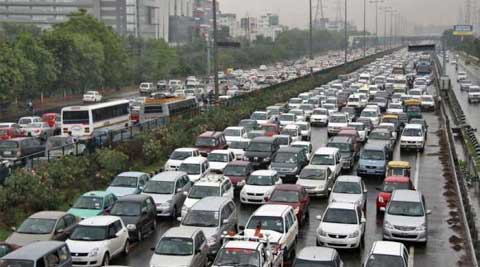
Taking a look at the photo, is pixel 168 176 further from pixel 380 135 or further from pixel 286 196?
pixel 380 135

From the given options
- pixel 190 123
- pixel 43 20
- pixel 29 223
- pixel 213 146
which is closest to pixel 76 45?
pixel 190 123

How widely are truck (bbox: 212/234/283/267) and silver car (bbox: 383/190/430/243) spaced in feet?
17.4

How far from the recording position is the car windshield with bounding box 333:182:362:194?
2444 centimetres

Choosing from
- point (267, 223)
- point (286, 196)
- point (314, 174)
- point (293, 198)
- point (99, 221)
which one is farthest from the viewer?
point (314, 174)

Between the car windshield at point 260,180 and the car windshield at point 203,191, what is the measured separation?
259cm

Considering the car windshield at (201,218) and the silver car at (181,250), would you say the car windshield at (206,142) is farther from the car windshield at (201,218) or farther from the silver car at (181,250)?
the silver car at (181,250)

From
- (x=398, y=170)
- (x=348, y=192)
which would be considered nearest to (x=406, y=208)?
(x=348, y=192)

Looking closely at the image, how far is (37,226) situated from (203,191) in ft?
20.6

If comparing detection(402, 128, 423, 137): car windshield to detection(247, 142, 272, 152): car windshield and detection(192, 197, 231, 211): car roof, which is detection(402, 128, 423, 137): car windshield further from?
detection(192, 197, 231, 211): car roof

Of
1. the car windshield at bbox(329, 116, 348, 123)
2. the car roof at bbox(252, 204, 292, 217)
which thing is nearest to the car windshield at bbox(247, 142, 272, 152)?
the car windshield at bbox(329, 116, 348, 123)

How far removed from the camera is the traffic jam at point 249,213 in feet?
54.9

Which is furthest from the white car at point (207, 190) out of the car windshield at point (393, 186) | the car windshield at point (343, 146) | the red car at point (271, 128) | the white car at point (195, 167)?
the red car at point (271, 128)

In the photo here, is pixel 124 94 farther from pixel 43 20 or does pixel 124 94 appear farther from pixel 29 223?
pixel 43 20

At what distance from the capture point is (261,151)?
3388 centimetres
